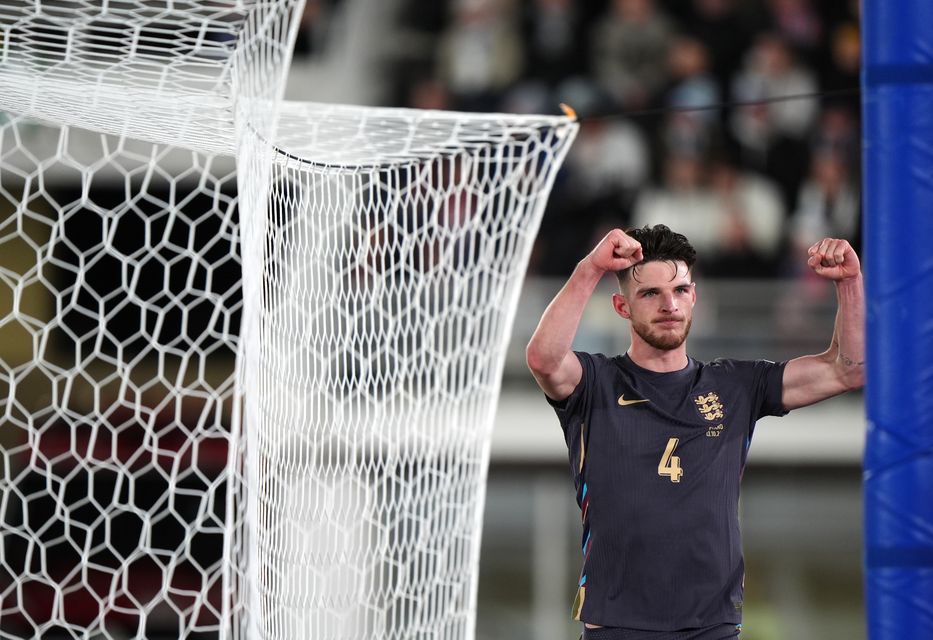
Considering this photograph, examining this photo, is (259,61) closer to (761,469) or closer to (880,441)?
(880,441)

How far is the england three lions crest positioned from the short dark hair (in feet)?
0.88

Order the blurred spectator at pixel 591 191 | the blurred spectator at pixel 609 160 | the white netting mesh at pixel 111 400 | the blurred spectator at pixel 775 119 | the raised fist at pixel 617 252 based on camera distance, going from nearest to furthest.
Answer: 1. the raised fist at pixel 617 252
2. the white netting mesh at pixel 111 400
3. the blurred spectator at pixel 591 191
4. the blurred spectator at pixel 609 160
5. the blurred spectator at pixel 775 119

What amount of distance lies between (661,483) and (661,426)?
0.12m

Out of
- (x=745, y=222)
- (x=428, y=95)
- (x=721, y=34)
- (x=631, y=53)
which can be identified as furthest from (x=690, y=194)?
(x=428, y=95)

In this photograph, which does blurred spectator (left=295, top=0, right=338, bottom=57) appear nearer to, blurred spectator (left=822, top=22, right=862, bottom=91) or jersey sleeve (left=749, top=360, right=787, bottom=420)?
blurred spectator (left=822, top=22, right=862, bottom=91)

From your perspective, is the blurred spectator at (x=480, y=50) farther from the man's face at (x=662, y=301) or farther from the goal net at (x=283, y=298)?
the man's face at (x=662, y=301)

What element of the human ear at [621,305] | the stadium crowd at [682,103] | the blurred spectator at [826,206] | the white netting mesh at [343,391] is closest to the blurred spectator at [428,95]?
the stadium crowd at [682,103]

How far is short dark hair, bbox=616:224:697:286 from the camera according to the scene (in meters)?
2.45

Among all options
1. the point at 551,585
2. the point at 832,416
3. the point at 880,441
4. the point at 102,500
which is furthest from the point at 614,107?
the point at 880,441

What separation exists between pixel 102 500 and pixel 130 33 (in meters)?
6.15

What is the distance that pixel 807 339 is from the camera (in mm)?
7387

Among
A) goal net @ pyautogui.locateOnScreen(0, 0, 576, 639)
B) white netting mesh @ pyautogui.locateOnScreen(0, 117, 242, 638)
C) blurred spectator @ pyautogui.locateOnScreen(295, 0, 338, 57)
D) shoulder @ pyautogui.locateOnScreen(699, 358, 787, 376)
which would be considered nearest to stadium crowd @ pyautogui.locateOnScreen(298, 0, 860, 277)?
blurred spectator @ pyautogui.locateOnScreen(295, 0, 338, 57)

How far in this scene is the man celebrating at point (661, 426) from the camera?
2.34m

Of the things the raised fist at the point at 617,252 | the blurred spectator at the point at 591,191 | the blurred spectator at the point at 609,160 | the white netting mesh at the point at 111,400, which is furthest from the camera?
the blurred spectator at the point at 609,160
